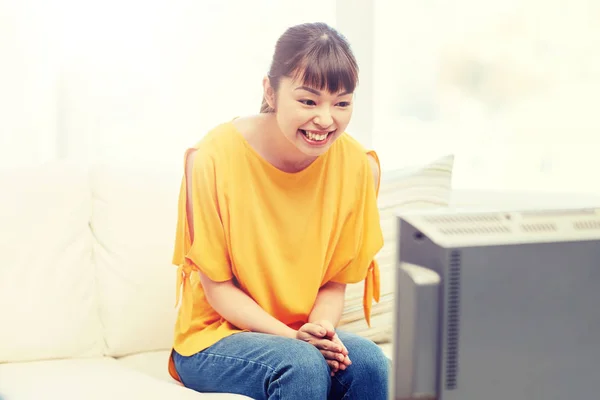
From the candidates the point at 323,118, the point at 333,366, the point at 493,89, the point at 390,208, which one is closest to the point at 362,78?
the point at 493,89

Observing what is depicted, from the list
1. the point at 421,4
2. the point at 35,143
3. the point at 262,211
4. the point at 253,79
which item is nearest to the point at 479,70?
the point at 421,4

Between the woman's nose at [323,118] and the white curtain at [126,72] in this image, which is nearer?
the woman's nose at [323,118]

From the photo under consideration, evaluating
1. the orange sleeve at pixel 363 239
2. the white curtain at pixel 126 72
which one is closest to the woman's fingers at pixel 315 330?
the orange sleeve at pixel 363 239

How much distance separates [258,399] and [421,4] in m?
1.69

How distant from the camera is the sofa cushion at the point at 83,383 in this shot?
1.53 meters

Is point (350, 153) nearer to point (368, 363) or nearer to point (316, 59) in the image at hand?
point (316, 59)

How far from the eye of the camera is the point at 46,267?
5.98 ft

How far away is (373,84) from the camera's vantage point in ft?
9.21

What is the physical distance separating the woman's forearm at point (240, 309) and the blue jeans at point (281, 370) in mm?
34

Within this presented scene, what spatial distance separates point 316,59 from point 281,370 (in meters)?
0.63

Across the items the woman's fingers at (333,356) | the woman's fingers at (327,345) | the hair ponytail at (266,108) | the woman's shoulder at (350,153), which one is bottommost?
the woman's fingers at (333,356)

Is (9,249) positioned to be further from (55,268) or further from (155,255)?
(155,255)

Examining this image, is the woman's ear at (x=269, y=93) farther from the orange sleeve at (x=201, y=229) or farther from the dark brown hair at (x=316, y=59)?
the orange sleeve at (x=201, y=229)

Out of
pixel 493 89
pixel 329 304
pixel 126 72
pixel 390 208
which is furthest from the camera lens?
pixel 493 89
